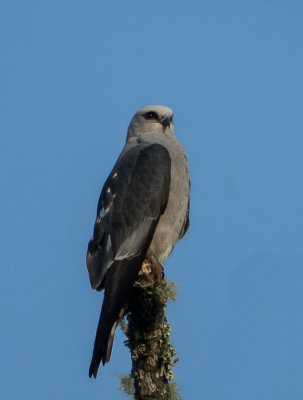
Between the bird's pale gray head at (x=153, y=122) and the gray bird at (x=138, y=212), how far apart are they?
351 mm

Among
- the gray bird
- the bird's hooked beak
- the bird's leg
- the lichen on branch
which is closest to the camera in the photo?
the lichen on branch

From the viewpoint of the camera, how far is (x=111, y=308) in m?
Answer: 5.03

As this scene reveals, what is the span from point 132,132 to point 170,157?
87 cm

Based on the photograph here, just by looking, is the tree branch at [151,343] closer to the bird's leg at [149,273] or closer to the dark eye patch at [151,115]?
the bird's leg at [149,273]

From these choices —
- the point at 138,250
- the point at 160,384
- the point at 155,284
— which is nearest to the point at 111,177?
the point at 138,250

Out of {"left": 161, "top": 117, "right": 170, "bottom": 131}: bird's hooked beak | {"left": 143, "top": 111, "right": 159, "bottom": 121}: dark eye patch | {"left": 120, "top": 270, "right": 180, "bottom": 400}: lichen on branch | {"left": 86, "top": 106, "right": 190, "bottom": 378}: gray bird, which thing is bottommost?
{"left": 120, "top": 270, "right": 180, "bottom": 400}: lichen on branch

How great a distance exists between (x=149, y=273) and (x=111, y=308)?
53 cm

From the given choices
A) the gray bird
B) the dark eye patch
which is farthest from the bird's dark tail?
the dark eye patch

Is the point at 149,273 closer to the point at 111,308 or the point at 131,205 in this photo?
the point at 111,308

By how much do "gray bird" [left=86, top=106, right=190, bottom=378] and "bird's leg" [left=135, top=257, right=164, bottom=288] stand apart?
2.0 inches

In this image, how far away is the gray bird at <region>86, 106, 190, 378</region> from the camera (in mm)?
5547

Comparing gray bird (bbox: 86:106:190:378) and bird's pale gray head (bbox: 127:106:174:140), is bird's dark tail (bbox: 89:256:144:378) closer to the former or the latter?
gray bird (bbox: 86:106:190:378)

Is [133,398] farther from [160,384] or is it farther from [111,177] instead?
[111,177]

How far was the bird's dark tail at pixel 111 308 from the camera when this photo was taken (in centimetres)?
493
